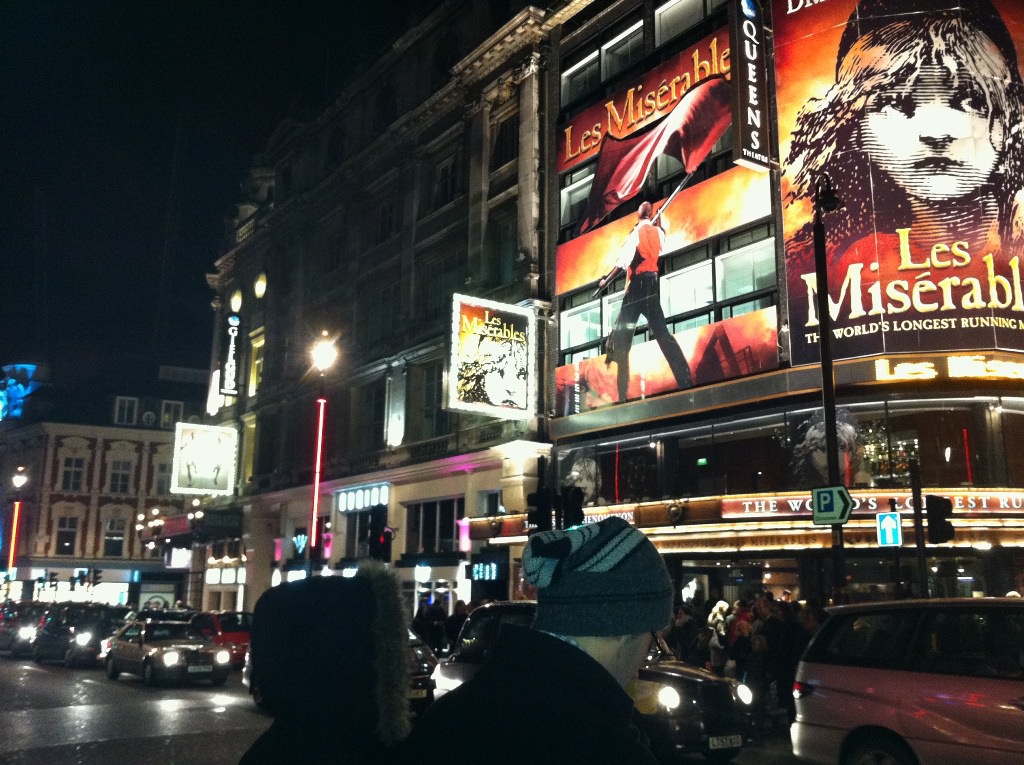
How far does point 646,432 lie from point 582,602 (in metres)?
21.9

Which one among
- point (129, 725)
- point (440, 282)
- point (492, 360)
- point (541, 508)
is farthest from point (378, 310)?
point (129, 725)

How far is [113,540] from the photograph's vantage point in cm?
6681

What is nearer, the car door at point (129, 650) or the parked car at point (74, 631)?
the car door at point (129, 650)

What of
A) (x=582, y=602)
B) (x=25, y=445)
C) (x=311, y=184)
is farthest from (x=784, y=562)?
(x=25, y=445)

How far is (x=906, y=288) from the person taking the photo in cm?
1920

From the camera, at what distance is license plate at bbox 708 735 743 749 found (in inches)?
430

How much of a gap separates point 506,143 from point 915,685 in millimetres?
24499

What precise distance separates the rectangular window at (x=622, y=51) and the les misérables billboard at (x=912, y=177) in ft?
21.4

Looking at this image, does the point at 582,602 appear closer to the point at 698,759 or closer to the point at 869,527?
the point at 698,759

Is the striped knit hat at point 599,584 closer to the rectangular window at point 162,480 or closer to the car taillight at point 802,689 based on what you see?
the car taillight at point 802,689

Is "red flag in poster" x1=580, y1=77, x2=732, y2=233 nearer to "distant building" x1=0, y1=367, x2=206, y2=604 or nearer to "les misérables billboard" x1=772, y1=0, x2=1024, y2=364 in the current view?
"les misérables billboard" x1=772, y1=0, x2=1024, y2=364

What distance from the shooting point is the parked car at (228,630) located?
941 inches

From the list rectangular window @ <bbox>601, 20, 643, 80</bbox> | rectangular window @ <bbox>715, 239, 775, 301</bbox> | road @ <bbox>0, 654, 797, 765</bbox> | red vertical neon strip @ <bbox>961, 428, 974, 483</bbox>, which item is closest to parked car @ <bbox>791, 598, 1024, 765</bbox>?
road @ <bbox>0, 654, 797, 765</bbox>

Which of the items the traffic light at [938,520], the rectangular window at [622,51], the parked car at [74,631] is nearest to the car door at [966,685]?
the traffic light at [938,520]
